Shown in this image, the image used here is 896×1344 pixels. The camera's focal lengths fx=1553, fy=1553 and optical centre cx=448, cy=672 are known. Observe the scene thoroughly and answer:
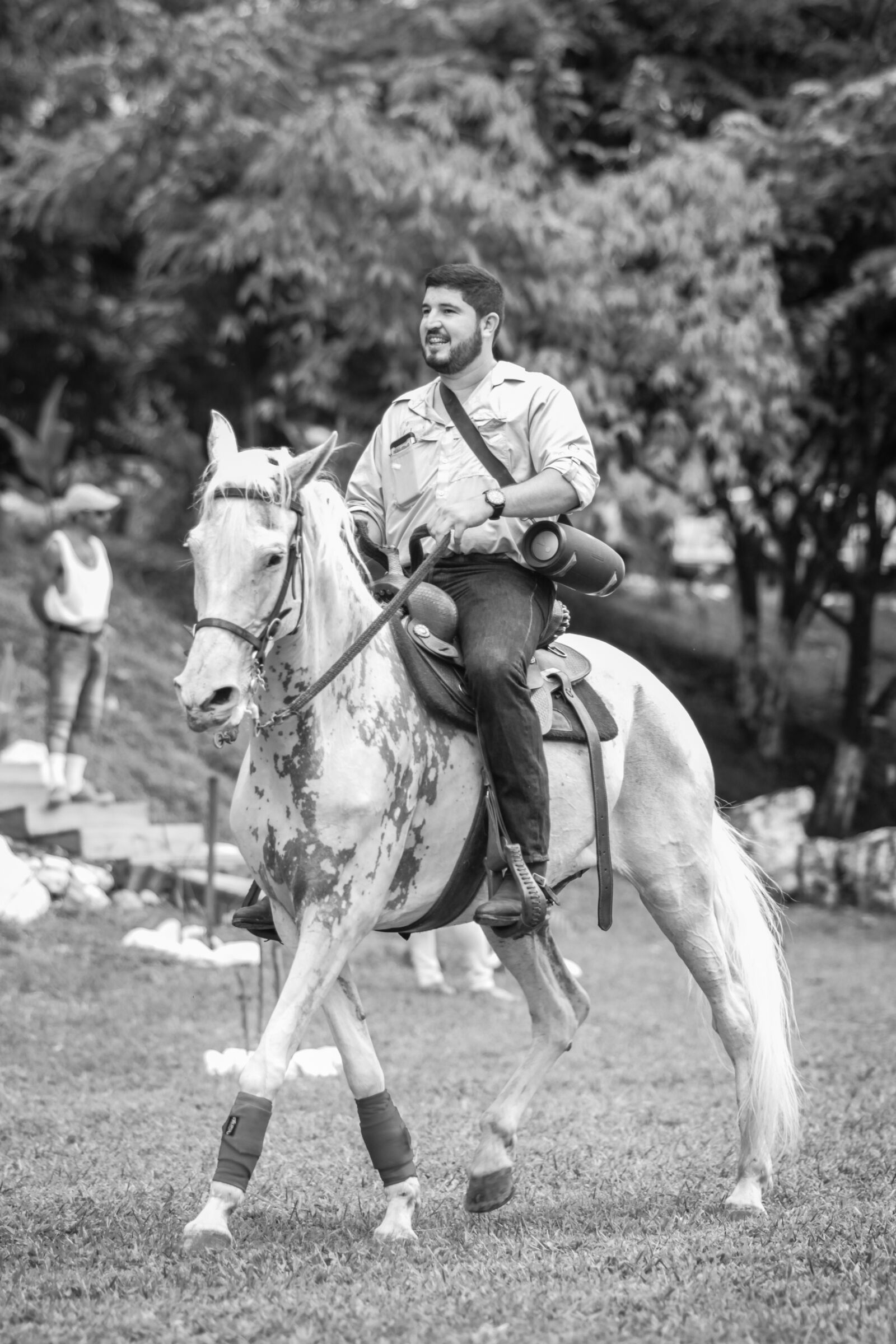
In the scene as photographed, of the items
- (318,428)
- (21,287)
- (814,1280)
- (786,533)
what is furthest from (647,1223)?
(21,287)

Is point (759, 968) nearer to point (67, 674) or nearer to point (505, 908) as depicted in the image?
point (505, 908)

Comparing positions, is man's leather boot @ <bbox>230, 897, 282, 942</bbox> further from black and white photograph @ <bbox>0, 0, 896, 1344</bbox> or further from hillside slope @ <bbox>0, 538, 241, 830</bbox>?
hillside slope @ <bbox>0, 538, 241, 830</bbox>

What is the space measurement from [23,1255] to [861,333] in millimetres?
16116

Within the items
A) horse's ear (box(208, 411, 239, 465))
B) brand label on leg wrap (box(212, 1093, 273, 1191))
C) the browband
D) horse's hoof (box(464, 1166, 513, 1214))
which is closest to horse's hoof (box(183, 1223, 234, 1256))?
brand label on leg wrap (box(212, 1093, 273, 1191))

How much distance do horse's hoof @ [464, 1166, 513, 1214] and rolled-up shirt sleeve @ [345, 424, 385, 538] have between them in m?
2.21

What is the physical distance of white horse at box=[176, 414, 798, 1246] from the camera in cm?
434

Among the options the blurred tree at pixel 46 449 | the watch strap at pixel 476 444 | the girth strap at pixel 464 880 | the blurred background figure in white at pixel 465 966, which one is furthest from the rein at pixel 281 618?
the blurred tree at pixel 46 449

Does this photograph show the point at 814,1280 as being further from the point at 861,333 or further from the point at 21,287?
the point at 21,287

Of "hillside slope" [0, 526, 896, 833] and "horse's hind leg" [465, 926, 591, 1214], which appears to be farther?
"hillside slope" [0, 526, 896, 833]

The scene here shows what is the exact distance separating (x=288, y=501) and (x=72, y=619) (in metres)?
7.24

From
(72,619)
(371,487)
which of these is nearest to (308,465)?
(371,487)

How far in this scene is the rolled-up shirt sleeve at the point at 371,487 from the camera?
5.40 m

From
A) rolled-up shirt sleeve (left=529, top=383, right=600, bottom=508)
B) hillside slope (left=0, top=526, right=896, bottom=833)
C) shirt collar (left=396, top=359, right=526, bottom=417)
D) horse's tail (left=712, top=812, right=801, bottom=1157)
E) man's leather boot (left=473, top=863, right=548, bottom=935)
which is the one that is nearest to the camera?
man's leather boot (left=473, top=863, right=548, bottom=935)

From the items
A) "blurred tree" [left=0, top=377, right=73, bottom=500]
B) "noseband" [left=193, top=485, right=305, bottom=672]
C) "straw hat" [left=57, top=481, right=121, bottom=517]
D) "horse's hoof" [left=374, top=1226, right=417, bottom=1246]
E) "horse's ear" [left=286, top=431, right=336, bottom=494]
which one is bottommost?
"horse's hoof" [left=374, top=1226, right=417, bottom=1246]
